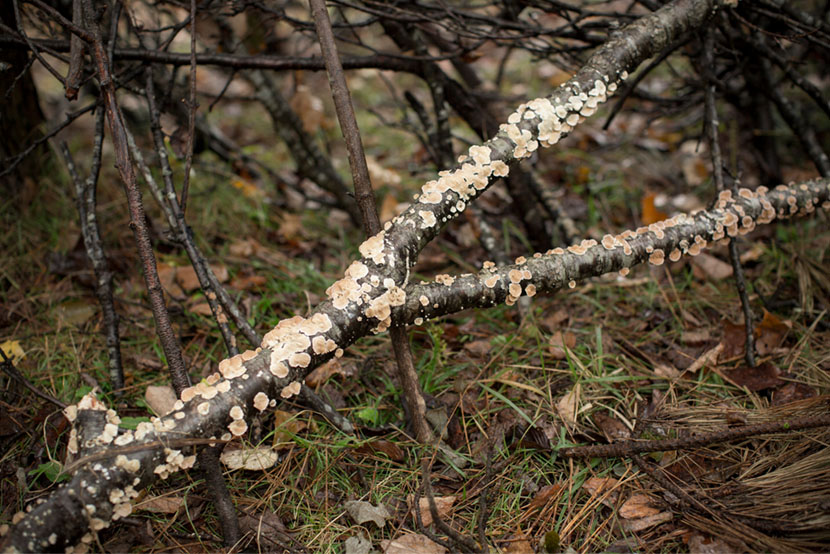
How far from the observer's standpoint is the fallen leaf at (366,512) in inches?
63.9

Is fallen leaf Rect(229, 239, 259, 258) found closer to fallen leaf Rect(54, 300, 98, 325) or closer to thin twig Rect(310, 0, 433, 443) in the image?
fallen leaf Rect(54, 300, 98, 325)

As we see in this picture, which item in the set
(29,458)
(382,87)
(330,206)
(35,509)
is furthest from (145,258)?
(382,87)

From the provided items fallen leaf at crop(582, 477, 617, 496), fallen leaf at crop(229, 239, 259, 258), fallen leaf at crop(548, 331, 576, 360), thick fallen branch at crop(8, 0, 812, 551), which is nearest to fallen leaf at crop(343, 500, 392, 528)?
thick fallen branch at crop(8, 0, 812, 551)

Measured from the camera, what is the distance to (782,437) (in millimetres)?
1743

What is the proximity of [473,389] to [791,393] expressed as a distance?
1216 millimetres

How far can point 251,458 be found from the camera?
1785 millimetres

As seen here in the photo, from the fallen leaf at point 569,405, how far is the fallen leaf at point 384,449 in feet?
2.08

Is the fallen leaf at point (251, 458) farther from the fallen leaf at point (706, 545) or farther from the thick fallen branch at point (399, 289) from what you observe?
the fallen leaf at point (706, 545)

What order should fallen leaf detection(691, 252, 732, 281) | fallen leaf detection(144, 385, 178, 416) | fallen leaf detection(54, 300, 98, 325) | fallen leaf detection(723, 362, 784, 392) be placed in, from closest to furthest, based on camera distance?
fallen leaf detection(144, 385, 178, 416), fallen leaf detection(723, 362, 784, 392), fallen leaf detection(54, 300, 98, 325), fallen leaf detection(691, 252, 732, 281)

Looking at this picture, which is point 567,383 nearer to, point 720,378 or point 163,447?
point 720,378

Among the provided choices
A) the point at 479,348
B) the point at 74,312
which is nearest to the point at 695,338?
the point at 479,348

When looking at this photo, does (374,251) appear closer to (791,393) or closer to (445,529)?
(445,529)

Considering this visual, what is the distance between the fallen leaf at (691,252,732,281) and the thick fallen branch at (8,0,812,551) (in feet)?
1.91

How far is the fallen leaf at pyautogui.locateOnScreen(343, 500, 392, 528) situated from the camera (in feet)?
5.32
